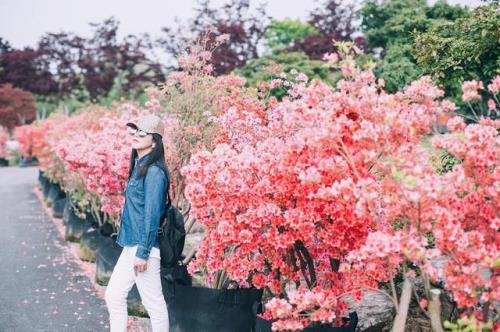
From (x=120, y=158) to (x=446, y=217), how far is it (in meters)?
3.90

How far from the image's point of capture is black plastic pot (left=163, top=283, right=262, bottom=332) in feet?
12.7

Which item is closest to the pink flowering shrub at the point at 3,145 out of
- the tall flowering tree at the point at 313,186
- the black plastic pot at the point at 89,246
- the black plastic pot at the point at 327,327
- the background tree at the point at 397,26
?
the background tree at the point at 397,26

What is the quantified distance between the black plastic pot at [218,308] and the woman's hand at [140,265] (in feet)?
1.64

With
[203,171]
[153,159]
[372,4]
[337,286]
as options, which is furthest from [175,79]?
[372,4]

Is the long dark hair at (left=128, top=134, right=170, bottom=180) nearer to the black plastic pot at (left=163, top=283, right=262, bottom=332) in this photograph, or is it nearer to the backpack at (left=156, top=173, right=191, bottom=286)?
the backpack at (left=156, top=173, right=191, bottom=286)

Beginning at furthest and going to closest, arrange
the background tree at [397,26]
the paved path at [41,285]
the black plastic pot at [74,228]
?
1. the background tree at [397,26]
2. the black plastic pot at [74,228]
3. the paved path at [41,285]

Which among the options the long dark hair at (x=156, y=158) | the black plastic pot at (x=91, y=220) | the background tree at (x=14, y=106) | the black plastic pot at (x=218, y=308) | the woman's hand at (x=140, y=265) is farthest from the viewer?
the background tree at (x=14, y=106)

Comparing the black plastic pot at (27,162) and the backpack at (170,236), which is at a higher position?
the backpack at (170,236)

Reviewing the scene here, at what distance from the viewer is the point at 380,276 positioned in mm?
3041

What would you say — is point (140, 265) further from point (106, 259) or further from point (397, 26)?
point (397, 26)

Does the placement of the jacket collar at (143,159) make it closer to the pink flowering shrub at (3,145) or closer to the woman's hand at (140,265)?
the woman's hand at (140,265)

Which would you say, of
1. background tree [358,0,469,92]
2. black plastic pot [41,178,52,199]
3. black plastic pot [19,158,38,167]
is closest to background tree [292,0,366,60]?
background tree [358,0,469,92]

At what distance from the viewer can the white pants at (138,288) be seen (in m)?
3.74

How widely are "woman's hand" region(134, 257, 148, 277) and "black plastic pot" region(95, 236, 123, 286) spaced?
2.12 meters
